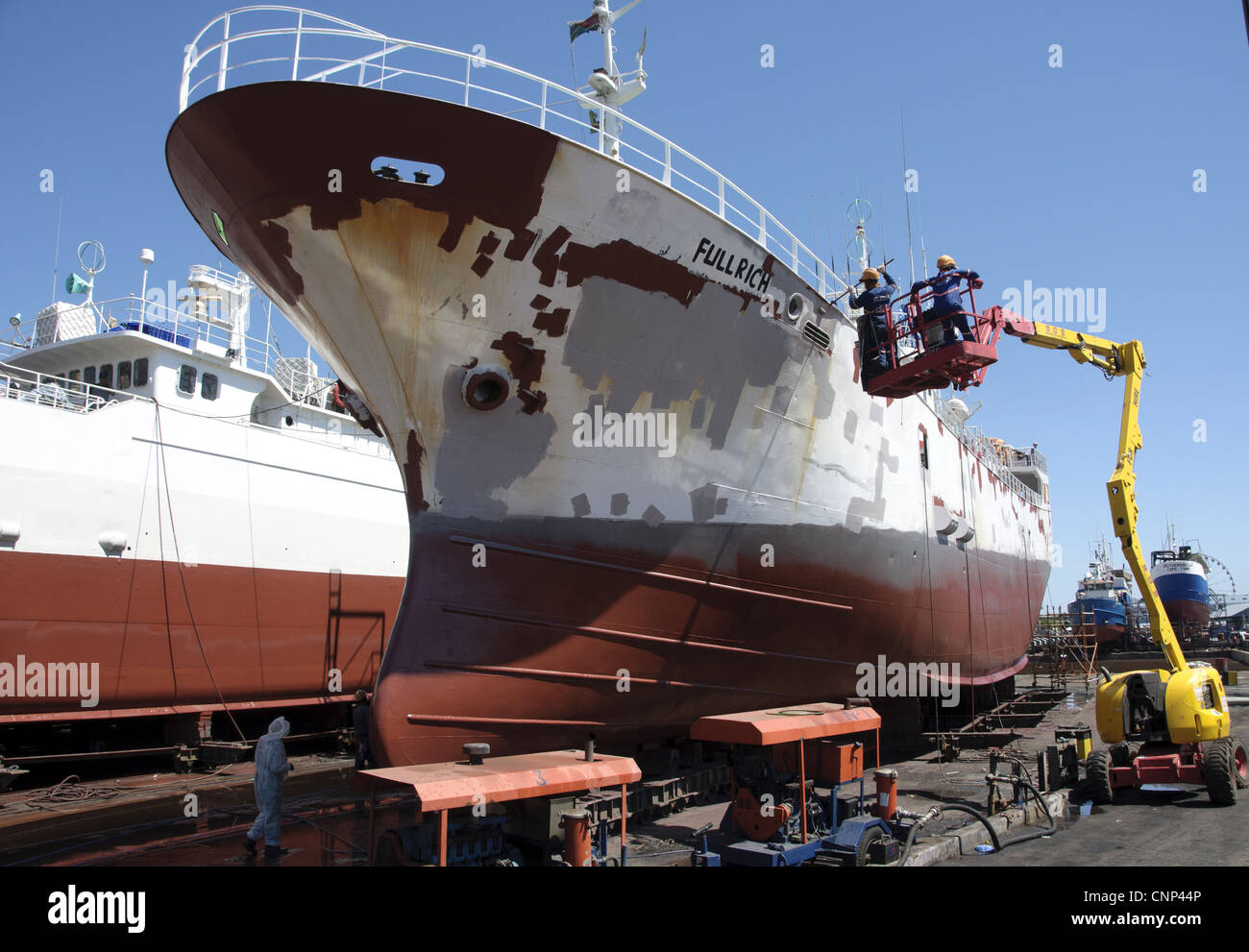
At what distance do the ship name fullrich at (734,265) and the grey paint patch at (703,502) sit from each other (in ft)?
8.23

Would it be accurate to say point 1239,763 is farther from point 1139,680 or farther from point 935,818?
point 935,818

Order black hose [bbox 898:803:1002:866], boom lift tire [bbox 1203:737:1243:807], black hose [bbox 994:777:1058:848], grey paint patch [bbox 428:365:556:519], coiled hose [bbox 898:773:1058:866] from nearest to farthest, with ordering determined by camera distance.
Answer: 1. black hose [bbox 898:803:1002:866]
2. coiled hose [bbox 898:773:1058:866]
3. black hose [bbox 994:777:1058:848]
4. grey paint patch [bbox 428:365:556:519]
5. boom lift tire [bbox 1203:737:1243:807]

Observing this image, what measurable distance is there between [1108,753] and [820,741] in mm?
6015

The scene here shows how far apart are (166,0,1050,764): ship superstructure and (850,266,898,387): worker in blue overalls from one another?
1.21 metres

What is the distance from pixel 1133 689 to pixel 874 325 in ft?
19.3

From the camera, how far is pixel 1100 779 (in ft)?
32.6

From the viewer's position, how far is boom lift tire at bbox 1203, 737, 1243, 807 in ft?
30.7

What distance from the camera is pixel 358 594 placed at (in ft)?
52.5

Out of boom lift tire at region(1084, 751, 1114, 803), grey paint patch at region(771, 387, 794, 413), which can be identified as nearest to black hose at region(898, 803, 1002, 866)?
boom lift tire at region(1084, 751, 1114, 803)

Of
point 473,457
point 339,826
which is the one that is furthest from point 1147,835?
point 339,826

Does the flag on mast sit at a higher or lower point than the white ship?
higher

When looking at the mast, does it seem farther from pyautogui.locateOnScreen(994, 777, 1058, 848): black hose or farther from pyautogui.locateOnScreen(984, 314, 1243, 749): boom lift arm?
pyautogui.locateOnScreen(994, 777, 1058, 848): black hose

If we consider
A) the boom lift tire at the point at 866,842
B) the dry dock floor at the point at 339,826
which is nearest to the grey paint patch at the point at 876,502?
the dry dock floor at the point at 339,826
